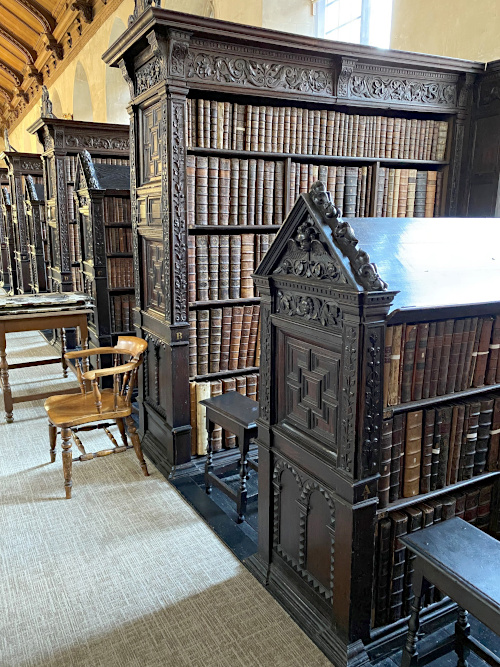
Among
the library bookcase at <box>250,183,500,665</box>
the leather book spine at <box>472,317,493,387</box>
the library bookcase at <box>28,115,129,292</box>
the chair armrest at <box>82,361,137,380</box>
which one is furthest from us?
the library bookcase at <box>28,115,129,292</box>

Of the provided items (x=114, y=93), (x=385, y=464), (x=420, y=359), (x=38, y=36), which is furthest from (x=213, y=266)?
(x=38, y=36)

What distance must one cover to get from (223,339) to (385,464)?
1.91 meters

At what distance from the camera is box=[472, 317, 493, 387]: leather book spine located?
2162 mm

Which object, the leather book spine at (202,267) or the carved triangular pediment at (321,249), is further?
the leather book spine at (202,267)

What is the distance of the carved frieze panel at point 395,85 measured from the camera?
366 cm

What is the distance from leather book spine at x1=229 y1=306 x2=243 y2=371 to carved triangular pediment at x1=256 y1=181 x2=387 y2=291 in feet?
5.20

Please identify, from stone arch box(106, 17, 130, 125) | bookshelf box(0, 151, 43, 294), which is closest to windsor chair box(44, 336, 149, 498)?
bookshelf box(0, 151, 43, 294)

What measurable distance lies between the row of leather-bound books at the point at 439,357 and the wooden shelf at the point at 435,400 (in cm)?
2

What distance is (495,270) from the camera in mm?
2213

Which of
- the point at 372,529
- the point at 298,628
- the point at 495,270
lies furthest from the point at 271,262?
the point at 298,628

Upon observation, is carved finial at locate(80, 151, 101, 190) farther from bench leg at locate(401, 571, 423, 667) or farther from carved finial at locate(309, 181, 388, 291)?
bench leg at locate(401, 571, 423, 667)

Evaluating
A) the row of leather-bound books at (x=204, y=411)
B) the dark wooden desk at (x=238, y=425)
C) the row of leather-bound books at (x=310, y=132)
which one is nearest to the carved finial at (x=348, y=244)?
the dark wooden desk at (x=238, y=425)

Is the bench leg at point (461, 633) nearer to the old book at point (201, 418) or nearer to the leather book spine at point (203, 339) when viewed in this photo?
the old book at point (201, 418)

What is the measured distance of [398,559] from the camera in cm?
207
